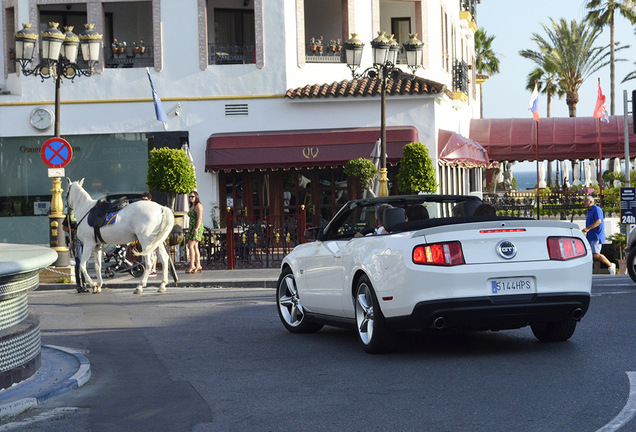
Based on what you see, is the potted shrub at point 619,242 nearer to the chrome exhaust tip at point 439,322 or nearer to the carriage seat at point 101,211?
the carriage seat at point 101,211

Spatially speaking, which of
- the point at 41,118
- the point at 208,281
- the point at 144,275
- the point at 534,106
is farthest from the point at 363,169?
the point at 534,106

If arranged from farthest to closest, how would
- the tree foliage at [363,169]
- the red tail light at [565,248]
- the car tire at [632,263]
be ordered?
1. the tree foliage at [363,169]
2. the car tire at [632,263]
3. the red tail light at [565,248]

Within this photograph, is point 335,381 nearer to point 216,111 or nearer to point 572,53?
point 216,111

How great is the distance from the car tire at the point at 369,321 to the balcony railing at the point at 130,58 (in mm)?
21797

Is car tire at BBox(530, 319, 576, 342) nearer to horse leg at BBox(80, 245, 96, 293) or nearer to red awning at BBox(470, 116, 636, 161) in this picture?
horse leg at BBox(80, 245, 96, 293)

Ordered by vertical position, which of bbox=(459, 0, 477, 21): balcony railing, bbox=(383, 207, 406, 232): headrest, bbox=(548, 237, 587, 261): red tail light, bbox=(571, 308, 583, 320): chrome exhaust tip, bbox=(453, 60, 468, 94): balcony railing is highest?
bbox=(459, 0, 477, 21): balcony railing

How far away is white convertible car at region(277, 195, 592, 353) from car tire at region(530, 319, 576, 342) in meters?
0.01

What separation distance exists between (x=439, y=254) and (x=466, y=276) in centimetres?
30

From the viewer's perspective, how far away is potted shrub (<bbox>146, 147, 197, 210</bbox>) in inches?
893

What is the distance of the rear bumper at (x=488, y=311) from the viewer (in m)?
8.20

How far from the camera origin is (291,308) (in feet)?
36.4

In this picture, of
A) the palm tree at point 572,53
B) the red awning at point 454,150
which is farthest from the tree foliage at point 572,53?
the red awning at point 454,150

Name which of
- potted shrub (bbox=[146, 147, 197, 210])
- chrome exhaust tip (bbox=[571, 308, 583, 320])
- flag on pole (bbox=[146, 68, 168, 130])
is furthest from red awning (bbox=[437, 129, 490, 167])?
chrome exhaust tip (bbox=[571, 308, 583, 320])

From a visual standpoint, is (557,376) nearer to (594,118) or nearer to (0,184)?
(0,184)
